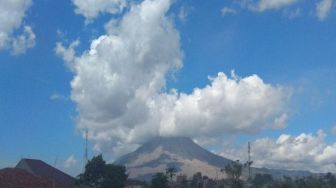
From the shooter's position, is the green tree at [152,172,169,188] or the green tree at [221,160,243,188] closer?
the green tree at [152,172,169,188]

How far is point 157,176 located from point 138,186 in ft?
59.4

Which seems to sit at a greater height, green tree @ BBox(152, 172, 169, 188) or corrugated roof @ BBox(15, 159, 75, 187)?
corrugated roof @ BBox(15, 159, 75, 187)

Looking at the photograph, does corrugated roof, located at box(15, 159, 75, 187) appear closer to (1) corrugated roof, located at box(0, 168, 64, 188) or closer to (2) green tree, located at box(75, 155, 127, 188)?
(2) green tree, located at box(75, 155, 127, 188)

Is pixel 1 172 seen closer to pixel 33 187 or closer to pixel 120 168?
pixel 33 187

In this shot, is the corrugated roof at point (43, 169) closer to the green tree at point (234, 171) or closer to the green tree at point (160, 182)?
the green tree at point (160, 182)

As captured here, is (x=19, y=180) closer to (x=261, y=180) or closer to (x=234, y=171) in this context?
(x=234, y=171)

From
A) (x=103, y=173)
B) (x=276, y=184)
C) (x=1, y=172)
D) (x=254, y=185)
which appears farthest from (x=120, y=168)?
(x=254, y=185)

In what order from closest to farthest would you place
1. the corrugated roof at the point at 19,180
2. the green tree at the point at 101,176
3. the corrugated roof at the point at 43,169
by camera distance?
the corrugated roof at the point at 19,180
the green tree at the point at 101,176
the corrugated roof at the point at 43,169

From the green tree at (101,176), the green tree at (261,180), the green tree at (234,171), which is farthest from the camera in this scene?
the green tree at (261,180)

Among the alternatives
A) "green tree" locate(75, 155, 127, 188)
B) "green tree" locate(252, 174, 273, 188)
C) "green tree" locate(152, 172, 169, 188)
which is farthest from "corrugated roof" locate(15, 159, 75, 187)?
"green tree" locate(252, 174, 273, 188)

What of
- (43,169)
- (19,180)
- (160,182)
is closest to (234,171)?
(160,182)

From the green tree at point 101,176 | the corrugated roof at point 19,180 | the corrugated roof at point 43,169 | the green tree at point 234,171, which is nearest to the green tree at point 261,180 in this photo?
the green tree at point 234,171

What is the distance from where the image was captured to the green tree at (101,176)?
113 meters

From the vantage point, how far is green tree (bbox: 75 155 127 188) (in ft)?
372
